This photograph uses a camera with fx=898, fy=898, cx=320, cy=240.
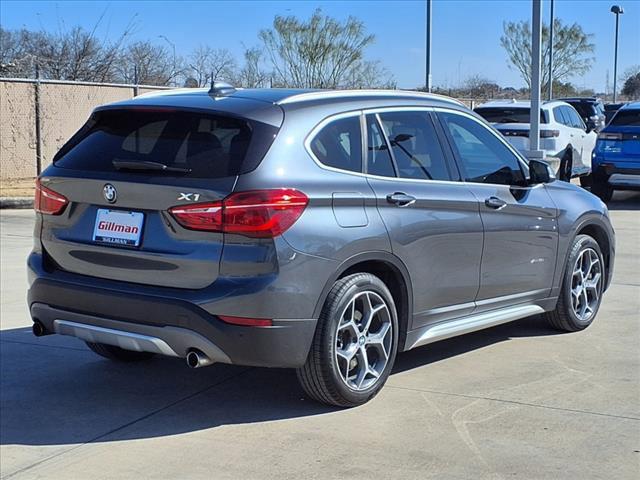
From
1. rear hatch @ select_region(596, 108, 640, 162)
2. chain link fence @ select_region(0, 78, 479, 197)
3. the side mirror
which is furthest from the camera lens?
chain link fence @ select_region(0, 78, 479, 197)

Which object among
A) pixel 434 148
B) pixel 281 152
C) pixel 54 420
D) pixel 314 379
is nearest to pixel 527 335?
pixel 434 148

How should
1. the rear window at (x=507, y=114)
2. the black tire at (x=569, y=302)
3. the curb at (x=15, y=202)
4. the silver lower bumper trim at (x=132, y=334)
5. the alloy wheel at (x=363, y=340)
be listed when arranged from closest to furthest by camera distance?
the silver lower bumper trim at (x=132, y=334) → the alloy wheel at (x=363, y=340) → the black tire at (x=569, y=302) → the curb at (x=15, y=202) → the rear window at (x=507, y=114)

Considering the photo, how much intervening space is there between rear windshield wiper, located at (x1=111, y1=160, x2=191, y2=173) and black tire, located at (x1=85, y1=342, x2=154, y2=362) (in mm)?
1570

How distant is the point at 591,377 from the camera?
18.7 feet

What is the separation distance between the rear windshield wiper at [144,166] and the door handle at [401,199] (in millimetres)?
1195

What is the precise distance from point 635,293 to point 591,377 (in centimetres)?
290

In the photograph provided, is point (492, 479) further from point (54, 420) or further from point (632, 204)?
point (632, 204)

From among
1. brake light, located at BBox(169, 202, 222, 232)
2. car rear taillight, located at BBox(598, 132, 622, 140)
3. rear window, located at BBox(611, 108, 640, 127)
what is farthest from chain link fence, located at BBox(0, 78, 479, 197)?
brake light, located at BBox(169, 202, 222, 232)

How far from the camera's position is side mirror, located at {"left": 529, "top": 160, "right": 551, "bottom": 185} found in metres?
6.37

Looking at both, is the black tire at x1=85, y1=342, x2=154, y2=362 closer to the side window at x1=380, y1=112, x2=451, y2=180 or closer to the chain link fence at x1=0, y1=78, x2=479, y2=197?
the side window at x1=380, y1=112, x2=451, y2=180

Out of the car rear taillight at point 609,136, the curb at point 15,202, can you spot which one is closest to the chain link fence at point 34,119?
the curb at point 15,202

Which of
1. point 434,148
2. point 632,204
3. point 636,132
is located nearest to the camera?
point 434,148

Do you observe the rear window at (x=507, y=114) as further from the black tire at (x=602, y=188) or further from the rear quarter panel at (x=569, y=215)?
the rear quarter panel at (x=569, y=215)

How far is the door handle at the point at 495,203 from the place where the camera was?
587cm
